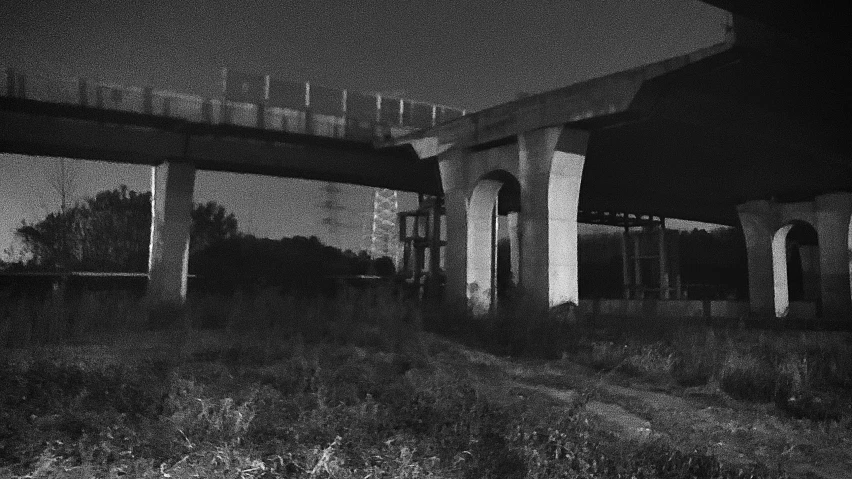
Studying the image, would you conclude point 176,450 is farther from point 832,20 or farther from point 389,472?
point 832,20

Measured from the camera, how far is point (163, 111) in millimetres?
27906

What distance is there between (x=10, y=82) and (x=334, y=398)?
79.5 ft

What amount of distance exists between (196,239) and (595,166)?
1394 inches

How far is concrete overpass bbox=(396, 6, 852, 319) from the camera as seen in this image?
19609 mm

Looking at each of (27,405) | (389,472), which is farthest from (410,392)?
(27,405)

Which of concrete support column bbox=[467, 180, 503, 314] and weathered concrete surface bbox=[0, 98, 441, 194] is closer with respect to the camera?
concrete support column bbox=[467, 180, 503, 314]

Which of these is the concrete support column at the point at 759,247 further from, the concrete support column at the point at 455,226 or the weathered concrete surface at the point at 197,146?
the concrete support column at the point at 455,226

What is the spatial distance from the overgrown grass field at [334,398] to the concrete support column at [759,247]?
24.6 meters

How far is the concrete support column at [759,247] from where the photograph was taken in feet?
126

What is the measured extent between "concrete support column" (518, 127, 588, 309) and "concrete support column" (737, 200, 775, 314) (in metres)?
20.9

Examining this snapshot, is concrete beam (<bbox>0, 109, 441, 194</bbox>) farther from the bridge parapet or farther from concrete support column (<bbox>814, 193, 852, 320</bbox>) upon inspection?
concrete support column (<bbox>814, 193, 852, 320</bbox>)

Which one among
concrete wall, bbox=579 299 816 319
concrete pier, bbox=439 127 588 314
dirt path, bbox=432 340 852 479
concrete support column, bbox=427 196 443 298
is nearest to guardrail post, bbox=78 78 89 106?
concrete pier, bbox=439 127 588 314

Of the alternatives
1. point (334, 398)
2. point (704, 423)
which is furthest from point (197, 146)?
point (704, 423)

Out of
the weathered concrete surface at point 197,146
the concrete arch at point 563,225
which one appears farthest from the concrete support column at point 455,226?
the weathered concrete surface at point 197,146
